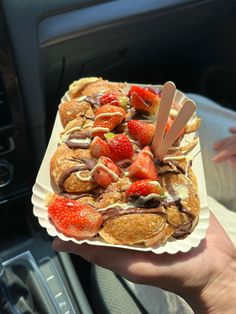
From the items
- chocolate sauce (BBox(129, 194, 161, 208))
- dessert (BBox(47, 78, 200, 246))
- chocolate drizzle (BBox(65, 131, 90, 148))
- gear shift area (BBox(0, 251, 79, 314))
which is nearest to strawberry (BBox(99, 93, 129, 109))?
dessert (BBox(47, 78, 200, 246))

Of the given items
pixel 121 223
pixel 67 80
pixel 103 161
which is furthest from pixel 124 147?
pixel 67 80

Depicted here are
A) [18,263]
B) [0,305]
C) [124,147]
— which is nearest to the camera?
[124,147]

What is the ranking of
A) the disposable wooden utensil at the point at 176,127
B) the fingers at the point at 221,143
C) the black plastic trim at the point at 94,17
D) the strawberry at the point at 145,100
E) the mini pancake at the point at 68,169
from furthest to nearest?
1. the fingers at the point at 221,143
2. the black plastic trim at the point at 94,17
3. the strawberry at the point at 145,100
4. the mini pancake at the point at 68,169
5. the disposable wooden utensil at the point at 176,127

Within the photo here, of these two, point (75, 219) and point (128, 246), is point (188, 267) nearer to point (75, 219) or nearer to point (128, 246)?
point (128, 246)

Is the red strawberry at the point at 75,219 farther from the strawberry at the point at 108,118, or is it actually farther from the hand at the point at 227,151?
the hand at the point at 227,151

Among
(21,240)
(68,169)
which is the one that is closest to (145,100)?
(68,169)

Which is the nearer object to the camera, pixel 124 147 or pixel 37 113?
pixel 124 147

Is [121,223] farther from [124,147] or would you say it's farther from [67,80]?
[67,80]

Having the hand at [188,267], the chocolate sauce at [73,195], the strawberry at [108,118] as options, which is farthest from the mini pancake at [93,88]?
the hand at [188,267]
